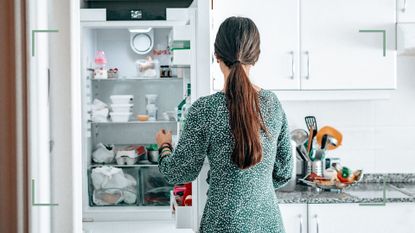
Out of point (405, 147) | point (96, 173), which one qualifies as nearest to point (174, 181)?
point (405, 147)

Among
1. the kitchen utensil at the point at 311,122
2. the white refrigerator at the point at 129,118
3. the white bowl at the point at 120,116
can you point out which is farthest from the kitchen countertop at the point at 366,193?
the white bowl at the point at 120,116

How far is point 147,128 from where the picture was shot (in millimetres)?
4551

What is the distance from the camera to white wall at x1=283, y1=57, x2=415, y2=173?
3.18 metres

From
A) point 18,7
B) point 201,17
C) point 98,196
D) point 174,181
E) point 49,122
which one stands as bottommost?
point 98,196

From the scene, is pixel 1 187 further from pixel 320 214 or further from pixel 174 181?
pixel 320 214

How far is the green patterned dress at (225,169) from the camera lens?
1.79m

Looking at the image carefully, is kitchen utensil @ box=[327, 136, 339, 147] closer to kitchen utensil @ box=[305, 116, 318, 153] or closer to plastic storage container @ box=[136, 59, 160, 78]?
kitchen utensil @ box=[305, 116, 318, 153]

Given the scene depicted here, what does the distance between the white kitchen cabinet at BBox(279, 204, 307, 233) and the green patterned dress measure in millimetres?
749

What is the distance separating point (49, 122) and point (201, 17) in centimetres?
130

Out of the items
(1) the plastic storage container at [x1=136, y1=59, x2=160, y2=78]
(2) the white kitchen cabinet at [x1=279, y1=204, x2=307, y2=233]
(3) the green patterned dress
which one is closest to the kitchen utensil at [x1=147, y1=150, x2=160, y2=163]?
(1) the plastic storage container at [x1=136, y1=59, x2=160, y2=78]

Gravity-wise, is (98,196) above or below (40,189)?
below

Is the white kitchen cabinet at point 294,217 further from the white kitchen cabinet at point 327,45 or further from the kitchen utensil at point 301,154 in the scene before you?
the white kitchen cabinet at point 327,45

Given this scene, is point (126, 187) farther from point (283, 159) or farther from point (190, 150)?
point (190, 150)

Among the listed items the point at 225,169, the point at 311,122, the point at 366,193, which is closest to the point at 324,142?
the point at 311,122
